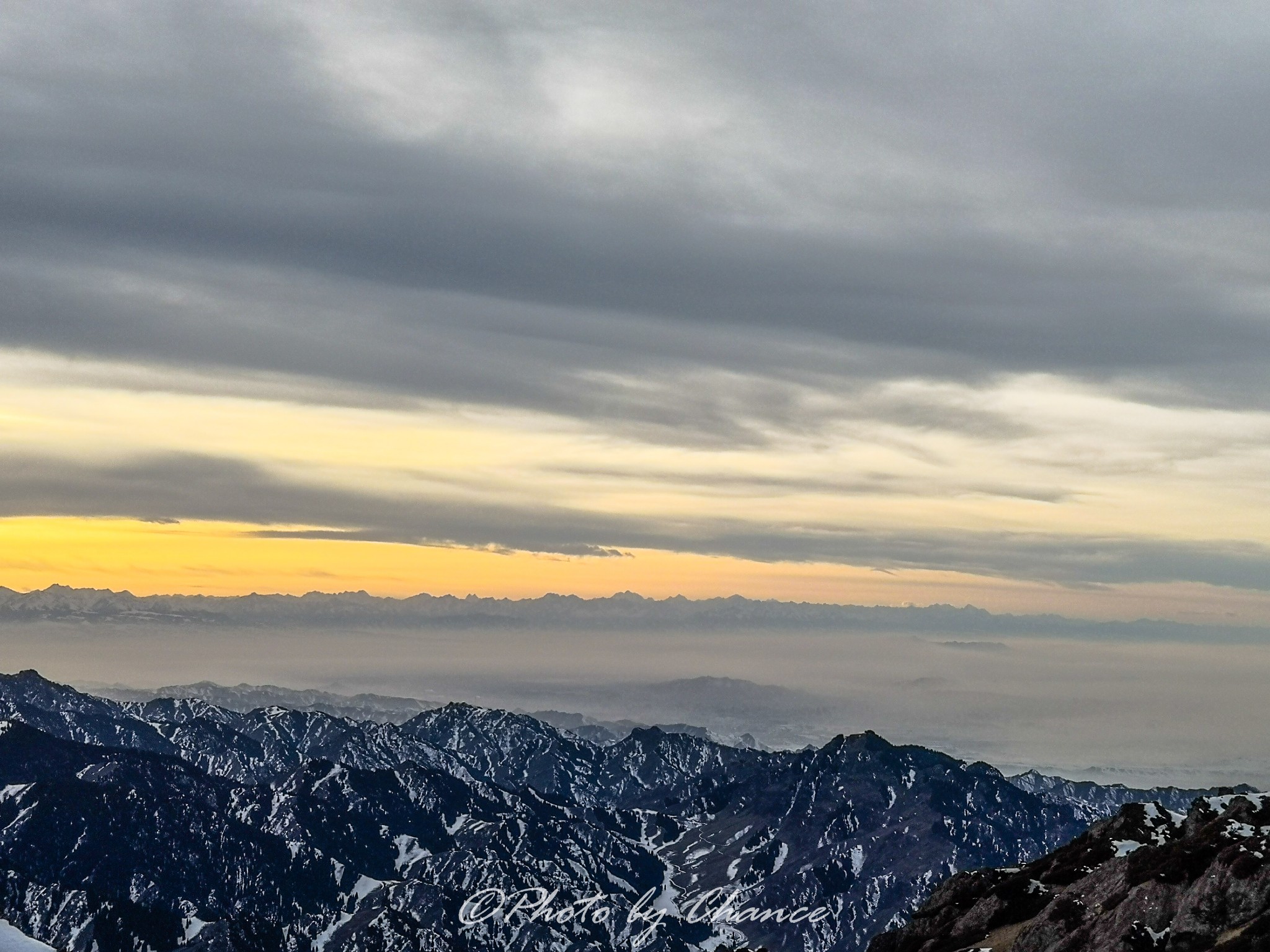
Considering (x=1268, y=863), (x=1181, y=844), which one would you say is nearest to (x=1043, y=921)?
(x=1181, y=844)

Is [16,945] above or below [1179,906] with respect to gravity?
below

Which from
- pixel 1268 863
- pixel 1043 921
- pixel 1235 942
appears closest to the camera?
pixel 1235 942

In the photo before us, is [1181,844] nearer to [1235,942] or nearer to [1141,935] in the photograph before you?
[1141,935]

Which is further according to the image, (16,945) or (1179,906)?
(16,945)

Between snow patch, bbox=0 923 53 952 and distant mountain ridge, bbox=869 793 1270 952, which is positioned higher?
distant mountain ridge, bbox=869 793 1270 952

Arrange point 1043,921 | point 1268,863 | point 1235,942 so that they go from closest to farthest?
1. point 1235,942
2. point 1268,863
3. point 1043,921

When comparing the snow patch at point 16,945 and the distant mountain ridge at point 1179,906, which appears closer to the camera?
the distant mountain ridge at point 1179,906

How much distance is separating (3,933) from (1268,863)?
16715cm

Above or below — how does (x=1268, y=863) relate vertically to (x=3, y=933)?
above

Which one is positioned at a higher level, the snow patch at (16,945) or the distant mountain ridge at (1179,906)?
the distant mountain ridge at (1179,906)

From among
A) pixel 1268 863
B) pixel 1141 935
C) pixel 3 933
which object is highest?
pixel 1268 863

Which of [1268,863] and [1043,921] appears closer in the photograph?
[1268,863]

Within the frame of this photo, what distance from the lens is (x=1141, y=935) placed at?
566 feet

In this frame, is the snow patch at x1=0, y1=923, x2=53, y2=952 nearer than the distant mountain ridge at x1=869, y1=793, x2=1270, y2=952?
No
